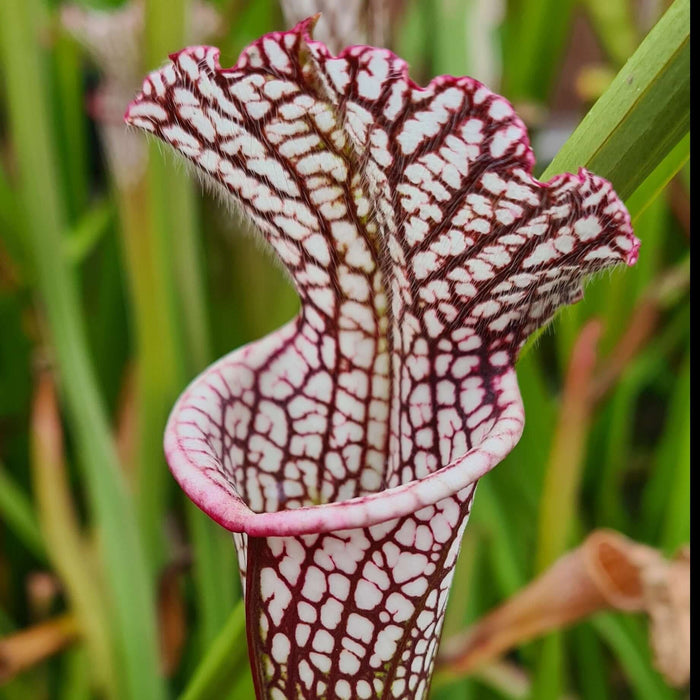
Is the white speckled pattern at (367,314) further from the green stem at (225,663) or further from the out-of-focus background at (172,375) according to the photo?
the out-of-focus background at (172,375)

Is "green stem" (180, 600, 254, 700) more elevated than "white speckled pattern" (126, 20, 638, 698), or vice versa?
"white speckled pattern" (126, 20, 638, 698)

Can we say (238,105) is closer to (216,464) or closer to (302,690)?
(216,464)

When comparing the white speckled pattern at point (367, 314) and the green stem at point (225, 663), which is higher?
the white speckled pattern at point (367, 314)

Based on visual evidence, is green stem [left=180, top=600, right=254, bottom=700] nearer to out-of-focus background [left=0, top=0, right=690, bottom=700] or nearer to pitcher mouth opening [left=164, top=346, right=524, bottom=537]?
pitcher mouth opening [left=164, top=346, right=524, bottom=537]

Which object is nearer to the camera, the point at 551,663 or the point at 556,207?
the point at 556,207

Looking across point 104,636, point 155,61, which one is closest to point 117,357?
point 104,636

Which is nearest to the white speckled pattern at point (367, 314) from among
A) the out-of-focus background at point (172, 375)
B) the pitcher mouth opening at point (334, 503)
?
the pitcher mouth opening at point (334, 503)

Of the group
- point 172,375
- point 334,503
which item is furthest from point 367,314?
point 172,375

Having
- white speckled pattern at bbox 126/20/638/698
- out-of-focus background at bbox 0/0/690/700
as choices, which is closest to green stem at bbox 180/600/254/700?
white speckled pattern at bbox 126/20/638/698

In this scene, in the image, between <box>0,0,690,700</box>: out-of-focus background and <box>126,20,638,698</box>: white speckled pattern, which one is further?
<box>0,0,690,700</box>: out-of-focus background
